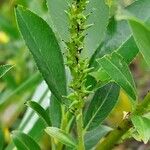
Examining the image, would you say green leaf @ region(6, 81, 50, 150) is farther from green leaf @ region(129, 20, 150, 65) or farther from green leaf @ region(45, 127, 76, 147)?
green leaf @ region(129, 20, 150, 65)

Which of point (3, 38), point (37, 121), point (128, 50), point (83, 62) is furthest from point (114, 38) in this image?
point (3, 38)

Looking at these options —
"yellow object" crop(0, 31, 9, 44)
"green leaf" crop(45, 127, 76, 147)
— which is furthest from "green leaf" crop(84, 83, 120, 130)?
"yellow object" crop(0, 31, 9, 44)

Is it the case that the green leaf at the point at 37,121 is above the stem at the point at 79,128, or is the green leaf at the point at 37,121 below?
above

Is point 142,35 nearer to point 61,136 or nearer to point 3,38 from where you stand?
point 61,136

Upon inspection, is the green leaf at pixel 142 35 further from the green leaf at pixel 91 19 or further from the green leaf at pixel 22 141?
the green leaf at pixel 22 141

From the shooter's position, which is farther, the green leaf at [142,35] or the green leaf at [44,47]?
the green leaf at [44,47]

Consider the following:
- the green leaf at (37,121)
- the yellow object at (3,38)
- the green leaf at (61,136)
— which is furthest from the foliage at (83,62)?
the yellow object at (3,38)
